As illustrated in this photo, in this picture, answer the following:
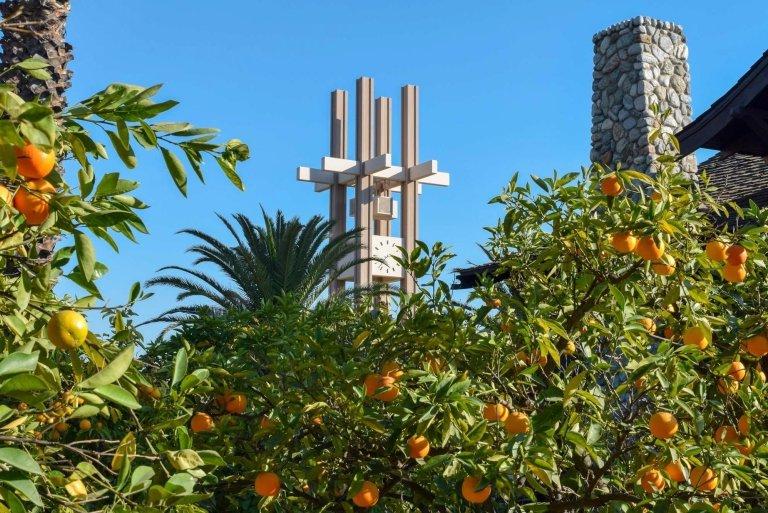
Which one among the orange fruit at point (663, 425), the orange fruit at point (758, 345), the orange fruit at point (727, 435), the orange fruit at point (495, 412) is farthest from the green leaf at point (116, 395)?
the orange fruit at point (727, 435)

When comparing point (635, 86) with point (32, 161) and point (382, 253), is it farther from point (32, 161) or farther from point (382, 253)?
point (32, 161)

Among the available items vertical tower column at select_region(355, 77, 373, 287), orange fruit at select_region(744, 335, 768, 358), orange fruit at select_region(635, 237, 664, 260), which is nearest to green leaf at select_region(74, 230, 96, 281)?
orange fruit at select_region(635, 237, 664, 260)

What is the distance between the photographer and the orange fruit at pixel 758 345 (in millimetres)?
3650

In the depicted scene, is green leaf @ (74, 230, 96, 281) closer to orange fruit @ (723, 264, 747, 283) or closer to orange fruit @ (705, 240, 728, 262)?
orange fruit @ (705, 240, 728, 262)

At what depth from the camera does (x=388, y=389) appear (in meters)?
3.21

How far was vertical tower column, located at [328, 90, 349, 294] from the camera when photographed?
19.0 metres

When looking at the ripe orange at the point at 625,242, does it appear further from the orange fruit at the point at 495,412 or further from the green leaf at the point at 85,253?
the green leaf at the point at 85,253

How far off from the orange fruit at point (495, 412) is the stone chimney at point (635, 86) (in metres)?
11.2

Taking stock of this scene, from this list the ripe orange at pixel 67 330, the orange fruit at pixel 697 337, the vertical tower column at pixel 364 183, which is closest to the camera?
the ripe orange at pixel 67 330

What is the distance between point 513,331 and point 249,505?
79.6 inches

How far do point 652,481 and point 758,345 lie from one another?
0.70 m

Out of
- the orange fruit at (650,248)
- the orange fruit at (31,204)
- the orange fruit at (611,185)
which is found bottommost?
the orange fruit at (31,204)

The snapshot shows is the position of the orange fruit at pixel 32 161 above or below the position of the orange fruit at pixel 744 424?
above

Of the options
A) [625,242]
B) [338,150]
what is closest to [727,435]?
[625,242]
